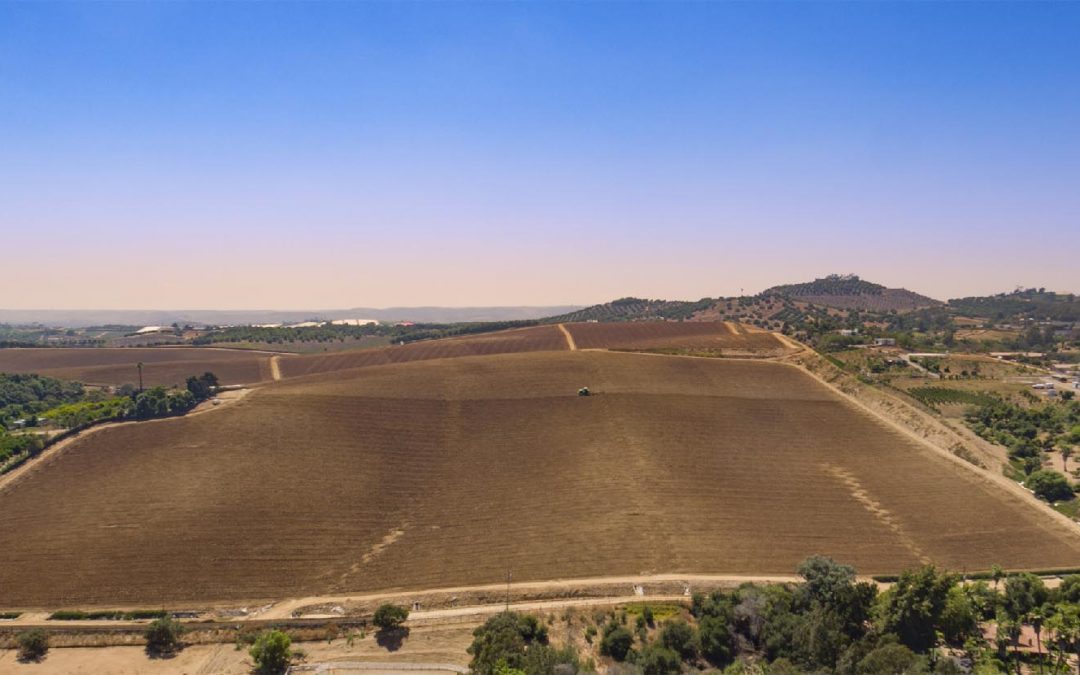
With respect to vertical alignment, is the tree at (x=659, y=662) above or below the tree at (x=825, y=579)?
below

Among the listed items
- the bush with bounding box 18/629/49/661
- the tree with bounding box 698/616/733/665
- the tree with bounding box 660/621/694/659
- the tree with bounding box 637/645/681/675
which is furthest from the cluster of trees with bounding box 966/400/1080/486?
the bush with bounding box 18/629/49/661

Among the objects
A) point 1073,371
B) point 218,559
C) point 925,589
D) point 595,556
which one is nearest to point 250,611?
point 218,559

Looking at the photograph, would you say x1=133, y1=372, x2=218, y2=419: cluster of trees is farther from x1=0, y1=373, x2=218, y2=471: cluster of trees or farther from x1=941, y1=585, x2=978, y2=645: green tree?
x1=941, y1=585, x2=978, y2=645: green tree

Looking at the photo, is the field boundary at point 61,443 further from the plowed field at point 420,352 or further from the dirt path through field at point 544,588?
the dirt path through field at point 544,588

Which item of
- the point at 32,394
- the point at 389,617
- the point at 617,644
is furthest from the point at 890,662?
the point at 32,394

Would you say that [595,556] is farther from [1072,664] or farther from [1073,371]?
[1073,371]

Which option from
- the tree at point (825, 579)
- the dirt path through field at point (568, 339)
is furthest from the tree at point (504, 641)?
the dirt path through field at point (568, 339)

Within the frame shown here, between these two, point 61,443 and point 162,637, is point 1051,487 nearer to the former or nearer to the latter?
point 162,637
